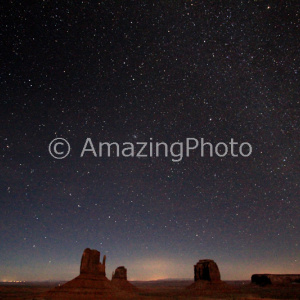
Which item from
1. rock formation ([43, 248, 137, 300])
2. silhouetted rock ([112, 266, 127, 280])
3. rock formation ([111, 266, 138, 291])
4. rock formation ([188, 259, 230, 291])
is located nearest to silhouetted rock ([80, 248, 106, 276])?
rock formation ([43, 248, 137, 300])

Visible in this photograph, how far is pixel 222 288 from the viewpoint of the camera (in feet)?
263

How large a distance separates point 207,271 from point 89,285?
144ft

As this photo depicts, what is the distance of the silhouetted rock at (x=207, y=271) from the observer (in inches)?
3302

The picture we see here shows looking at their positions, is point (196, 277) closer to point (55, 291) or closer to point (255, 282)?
point (255, 282)

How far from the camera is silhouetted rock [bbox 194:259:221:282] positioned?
83875 mm

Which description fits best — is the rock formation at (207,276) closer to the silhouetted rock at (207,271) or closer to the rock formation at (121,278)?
the silhouetted rock at (207,271)

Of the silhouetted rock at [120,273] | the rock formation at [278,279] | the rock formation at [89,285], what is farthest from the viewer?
the rock formation at [278,279]

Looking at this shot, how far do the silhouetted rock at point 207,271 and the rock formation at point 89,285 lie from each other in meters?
34.4

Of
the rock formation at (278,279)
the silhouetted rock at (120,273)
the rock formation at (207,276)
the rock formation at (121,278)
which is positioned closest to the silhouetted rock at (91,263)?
the rock formation at (121,278)

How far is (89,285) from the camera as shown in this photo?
180ft

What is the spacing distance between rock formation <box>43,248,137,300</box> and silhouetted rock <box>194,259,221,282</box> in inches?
1356

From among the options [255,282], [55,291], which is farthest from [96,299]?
[255,282]

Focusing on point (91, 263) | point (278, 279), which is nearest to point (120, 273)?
point (91, 263)

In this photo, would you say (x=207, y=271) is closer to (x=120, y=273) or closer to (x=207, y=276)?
(x=207, y=276)
